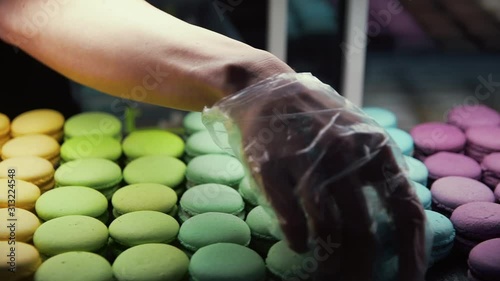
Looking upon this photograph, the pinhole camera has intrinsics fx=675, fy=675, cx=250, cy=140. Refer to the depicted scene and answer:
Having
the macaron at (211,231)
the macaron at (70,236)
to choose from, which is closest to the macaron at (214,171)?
the macaron at (211,231)

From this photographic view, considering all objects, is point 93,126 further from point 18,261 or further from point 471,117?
point 471,117

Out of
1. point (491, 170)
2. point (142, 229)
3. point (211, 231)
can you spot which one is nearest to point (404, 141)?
point (491, 170)

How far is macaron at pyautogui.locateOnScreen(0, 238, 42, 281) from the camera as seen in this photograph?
1181 millimetres

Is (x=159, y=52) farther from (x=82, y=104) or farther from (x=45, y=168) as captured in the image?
(x=82, y=104)

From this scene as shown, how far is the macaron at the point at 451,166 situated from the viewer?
5.15 ft

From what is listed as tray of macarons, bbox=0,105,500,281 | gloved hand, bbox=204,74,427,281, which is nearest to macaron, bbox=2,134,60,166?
tray of macarons, bbox=0,105,500,281

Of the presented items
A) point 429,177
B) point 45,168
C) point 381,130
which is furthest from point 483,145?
point 45,168

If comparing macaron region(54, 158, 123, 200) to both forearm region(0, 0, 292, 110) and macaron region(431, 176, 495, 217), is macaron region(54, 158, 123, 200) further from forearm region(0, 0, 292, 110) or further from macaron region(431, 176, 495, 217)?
macaron region(431, 176, 495, 217)

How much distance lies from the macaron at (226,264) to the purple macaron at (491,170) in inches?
25.9

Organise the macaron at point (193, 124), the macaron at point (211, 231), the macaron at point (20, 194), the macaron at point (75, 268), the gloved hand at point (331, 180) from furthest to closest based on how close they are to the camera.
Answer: the macaron at point (193, 124)
the macaron at point (20, 194)
the macaron at point (211, 231)
the macaron at point (75, 268)
the gloved hand at point (331, 180)

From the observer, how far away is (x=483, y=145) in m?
1.66

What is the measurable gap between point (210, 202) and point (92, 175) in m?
0.29

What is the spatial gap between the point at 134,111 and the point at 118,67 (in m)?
0.66

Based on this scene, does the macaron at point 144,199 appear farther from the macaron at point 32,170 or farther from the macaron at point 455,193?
the macaron at point 455,193
